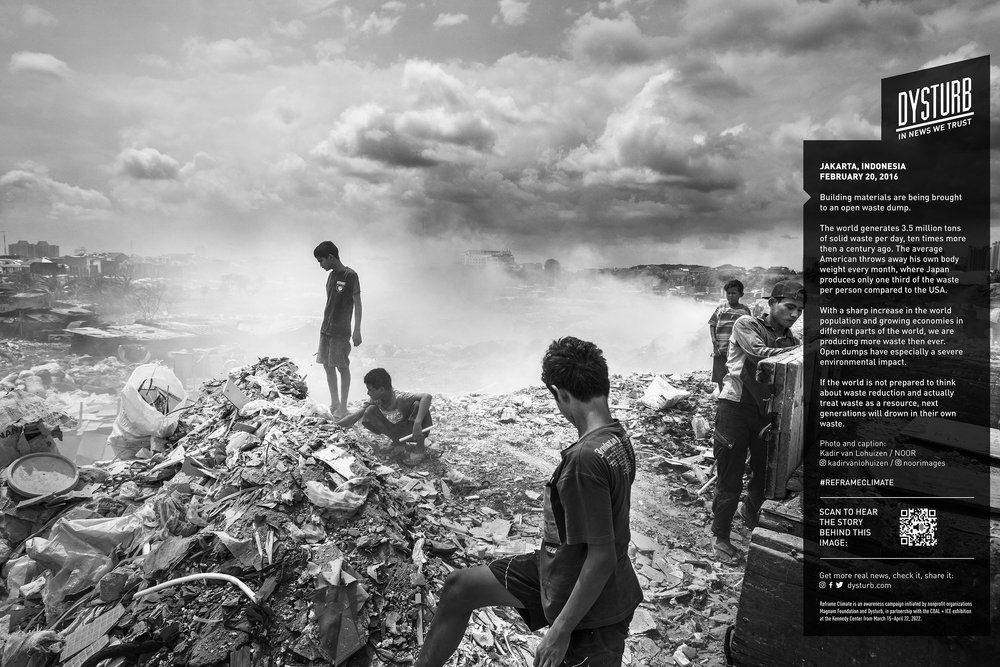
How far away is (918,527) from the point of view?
222cm

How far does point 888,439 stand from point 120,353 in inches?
581

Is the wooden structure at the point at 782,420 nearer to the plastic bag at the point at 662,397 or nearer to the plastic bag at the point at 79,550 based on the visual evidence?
the plastic bag at the point at 662,397

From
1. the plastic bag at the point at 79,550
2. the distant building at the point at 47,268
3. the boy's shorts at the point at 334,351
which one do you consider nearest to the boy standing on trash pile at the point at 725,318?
the boy's shorts at the point at 334,351

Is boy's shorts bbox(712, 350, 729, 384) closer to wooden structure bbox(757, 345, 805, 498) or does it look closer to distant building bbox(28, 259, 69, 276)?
wooden structure bbox(757, 345, 805, 498)

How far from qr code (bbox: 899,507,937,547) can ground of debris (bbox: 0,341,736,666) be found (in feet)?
4.76

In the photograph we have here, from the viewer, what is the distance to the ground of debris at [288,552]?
2.48 meters

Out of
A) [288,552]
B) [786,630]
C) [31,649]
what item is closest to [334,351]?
[288,552]

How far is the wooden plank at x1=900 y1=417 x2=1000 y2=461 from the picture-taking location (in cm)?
282

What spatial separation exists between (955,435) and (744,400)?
124 centimetres

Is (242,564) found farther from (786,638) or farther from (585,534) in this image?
(786,638)

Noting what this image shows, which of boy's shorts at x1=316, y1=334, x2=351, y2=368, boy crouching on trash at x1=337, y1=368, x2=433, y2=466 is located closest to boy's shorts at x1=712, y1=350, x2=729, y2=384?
boy crouching on trash at x1=337, y1=368, x2=433, y2=466

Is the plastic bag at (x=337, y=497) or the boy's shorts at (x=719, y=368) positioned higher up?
the boy's shorts at (x=719, y=368)

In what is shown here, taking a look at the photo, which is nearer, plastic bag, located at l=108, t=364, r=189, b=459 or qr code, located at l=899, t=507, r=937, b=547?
qr code, located at l=899, t=507, r=937, b=547

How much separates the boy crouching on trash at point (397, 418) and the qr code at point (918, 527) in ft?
13.1
